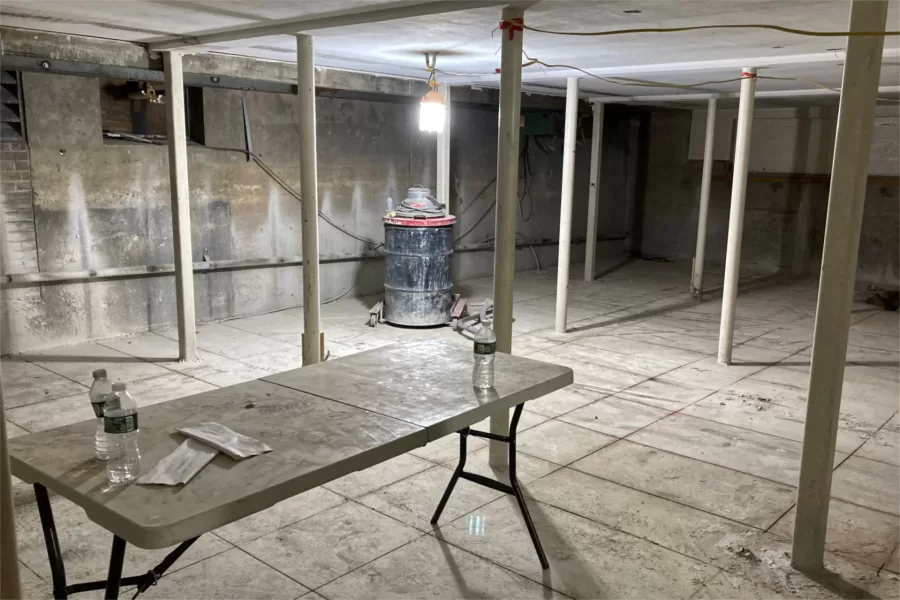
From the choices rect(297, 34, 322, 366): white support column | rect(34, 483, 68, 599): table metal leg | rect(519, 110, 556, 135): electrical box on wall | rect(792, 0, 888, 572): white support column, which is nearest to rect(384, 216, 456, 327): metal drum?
rect(297, 34, 322, 366): white support column

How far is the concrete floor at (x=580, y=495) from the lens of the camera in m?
2.85

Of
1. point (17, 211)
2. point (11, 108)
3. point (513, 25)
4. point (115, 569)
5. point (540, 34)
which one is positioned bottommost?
point (115, 569)

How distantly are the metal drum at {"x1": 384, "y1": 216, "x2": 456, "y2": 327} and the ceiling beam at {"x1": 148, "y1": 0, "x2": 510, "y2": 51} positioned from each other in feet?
8.39

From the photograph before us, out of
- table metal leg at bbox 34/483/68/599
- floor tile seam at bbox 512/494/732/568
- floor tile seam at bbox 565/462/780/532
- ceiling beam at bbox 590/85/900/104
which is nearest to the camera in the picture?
table metal leg at bbox 34/483/68/599

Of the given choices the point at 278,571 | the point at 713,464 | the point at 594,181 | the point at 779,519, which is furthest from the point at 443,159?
the point at 278,571

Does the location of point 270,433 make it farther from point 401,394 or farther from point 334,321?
point 334,321

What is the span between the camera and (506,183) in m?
3.70

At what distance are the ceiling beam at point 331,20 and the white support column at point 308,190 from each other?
22 centimetres

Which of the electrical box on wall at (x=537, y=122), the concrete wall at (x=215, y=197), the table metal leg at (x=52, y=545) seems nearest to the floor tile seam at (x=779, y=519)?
the table metal leg at (x=52, y=545)

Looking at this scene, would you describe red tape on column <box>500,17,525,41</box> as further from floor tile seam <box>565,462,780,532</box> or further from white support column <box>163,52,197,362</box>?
white support column <box>163,52,197,362</box>

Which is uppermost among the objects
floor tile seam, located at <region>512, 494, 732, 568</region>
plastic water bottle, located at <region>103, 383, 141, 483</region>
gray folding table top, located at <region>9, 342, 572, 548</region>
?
plastic water bottle, located at <region>103, 383, 141, 483</region>

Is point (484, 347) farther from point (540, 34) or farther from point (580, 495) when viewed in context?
point (540, 34)

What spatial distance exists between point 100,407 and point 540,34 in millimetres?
3425

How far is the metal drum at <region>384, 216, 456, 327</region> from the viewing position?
22.9 feet
